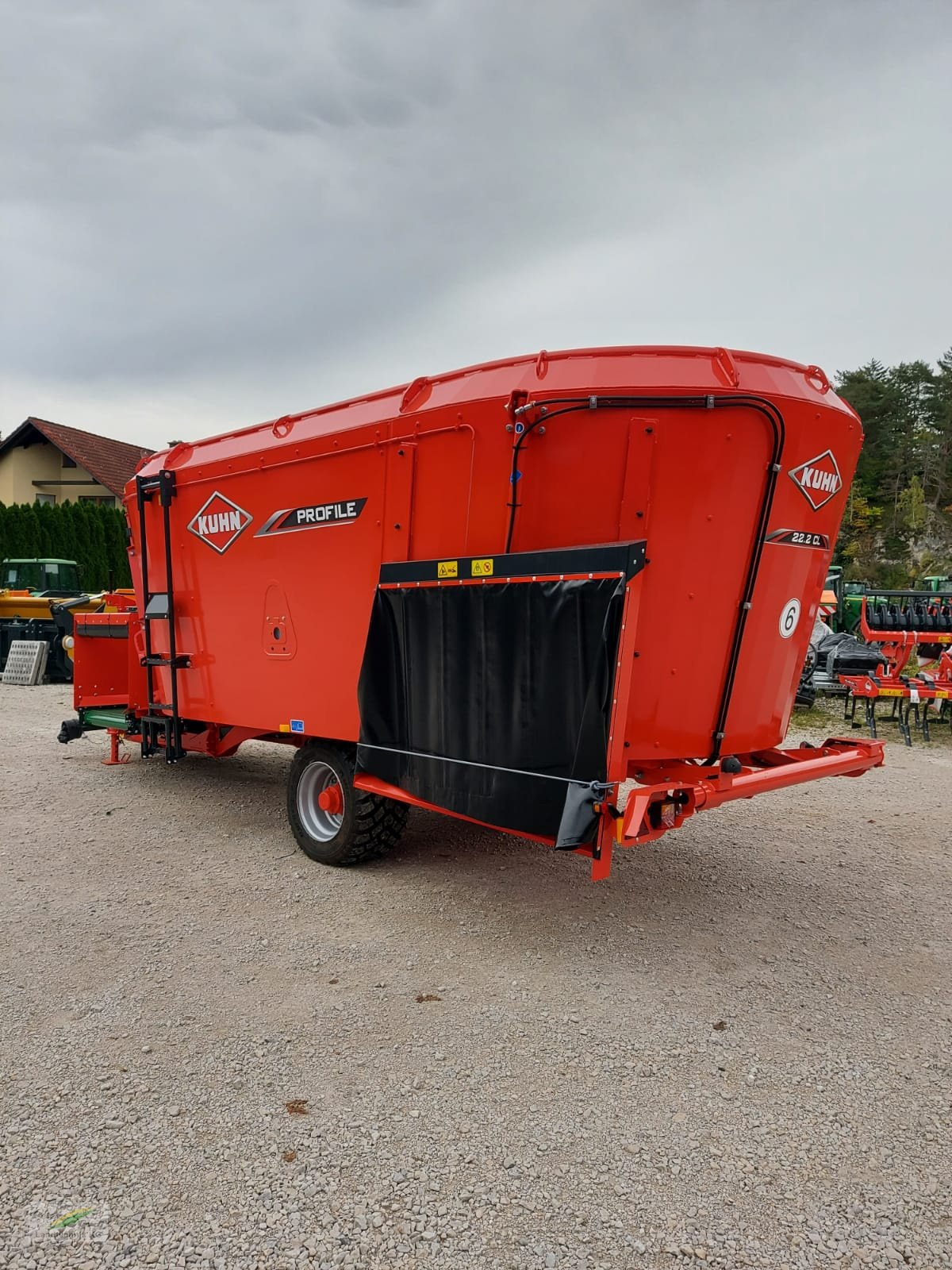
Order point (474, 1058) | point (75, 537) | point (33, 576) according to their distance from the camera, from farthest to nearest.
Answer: point (75, 537), point (33, 576), point (474, 1058)

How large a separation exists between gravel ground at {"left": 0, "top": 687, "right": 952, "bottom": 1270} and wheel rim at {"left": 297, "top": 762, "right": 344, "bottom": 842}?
27 centimetres

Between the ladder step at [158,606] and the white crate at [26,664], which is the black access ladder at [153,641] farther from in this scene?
the white crate at [26,664]

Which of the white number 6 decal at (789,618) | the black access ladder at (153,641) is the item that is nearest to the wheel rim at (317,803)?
the black access ladder at (153,641)

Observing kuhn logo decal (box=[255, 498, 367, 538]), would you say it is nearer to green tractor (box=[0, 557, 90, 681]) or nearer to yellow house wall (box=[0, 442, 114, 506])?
green tractor (box=[0, 557, 90, 681])

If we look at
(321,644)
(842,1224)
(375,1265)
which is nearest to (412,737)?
(321,644)

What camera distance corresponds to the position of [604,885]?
463 centimetres

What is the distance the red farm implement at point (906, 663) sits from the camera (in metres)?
9.77

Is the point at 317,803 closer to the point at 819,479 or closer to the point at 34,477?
the point at 819,479

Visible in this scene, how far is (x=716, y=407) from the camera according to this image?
3502 mm

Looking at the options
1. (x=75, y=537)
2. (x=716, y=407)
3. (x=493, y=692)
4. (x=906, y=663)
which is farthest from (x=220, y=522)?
(x=75, y=537)

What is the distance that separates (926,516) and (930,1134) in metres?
47.2

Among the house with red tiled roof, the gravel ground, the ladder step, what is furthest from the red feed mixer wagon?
the house with red tiled roof

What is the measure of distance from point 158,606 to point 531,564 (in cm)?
362

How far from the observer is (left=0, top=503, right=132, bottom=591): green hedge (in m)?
23.7
